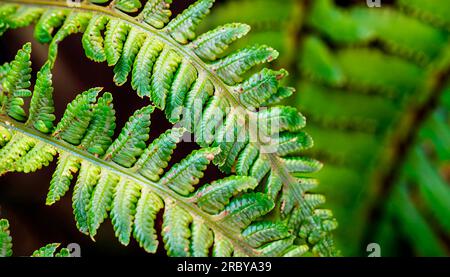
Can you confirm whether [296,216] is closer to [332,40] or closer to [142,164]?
[142,164]

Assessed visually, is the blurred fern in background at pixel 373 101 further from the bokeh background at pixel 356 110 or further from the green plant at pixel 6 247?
the green plant at pixel 6 247

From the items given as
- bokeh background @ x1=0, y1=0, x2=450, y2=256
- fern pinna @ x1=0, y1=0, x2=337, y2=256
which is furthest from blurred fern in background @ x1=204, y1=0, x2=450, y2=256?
fern pinna @ x1=0, y1=0, x2=337, y2=256

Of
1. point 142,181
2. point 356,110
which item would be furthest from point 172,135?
point 356,110

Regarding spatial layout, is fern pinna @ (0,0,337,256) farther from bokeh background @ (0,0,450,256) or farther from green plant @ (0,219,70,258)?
bokeh background @ (0,0,450,256)

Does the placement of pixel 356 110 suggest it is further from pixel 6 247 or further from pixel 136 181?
pixel 6 247

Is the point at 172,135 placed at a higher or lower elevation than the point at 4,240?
higher
